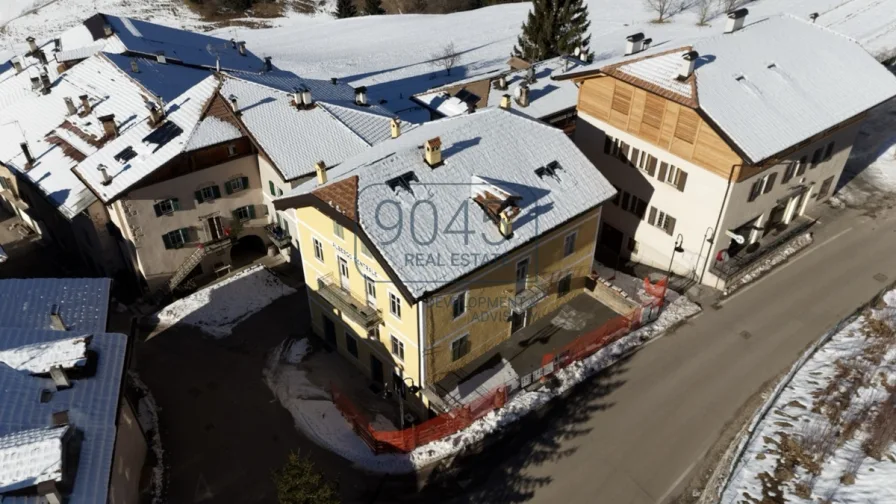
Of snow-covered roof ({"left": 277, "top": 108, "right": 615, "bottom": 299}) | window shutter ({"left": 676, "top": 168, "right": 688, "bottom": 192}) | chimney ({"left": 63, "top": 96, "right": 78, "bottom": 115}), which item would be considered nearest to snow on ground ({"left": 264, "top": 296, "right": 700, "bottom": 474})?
window shutter ({"left": 676, "top": 168, "right": 688, "bottom": 192})

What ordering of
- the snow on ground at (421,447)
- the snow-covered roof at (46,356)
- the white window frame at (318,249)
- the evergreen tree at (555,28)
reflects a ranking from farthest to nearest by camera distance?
the evergreen tree at (555,28) < the white window frame at (318,249) < the snow on ground at (421,447) < the snow-covered roof at (46,356)

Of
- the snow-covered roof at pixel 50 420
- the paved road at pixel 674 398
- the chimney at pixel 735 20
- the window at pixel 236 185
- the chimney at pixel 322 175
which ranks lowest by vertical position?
the paved road at pixel 674 398

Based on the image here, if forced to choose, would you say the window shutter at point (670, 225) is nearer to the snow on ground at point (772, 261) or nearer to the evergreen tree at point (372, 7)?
the snow on ground at point (772, 261)

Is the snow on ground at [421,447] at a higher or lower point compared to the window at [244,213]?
lower

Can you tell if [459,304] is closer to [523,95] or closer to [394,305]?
[394,305]

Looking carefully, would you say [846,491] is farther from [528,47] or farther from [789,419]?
[528,47]

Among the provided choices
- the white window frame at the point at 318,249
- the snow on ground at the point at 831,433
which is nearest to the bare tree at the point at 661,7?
the snow on ground at the point at 831,433
